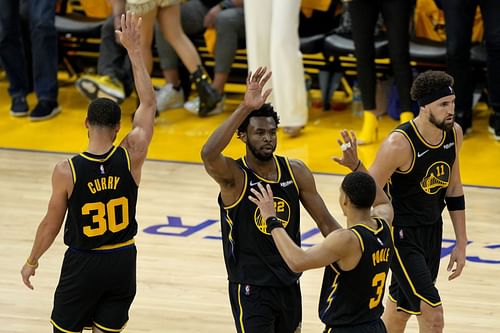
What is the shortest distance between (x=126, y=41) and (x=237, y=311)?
4.87 feet

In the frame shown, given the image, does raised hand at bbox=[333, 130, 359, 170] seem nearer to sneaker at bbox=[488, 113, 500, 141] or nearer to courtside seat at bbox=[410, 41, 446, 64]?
sneaker at bbox=[488, 113, 500, 141]

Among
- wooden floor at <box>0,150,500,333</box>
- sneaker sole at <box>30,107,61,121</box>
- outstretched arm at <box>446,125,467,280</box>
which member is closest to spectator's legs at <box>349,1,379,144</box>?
wooden floor at <box>0,150,500,333</box>

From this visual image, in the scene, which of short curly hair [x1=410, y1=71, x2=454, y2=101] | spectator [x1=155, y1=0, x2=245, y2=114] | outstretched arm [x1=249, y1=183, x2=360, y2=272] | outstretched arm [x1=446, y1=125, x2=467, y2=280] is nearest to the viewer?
outstretched arm [x1=249, y1=183, x2=360, y2=272]

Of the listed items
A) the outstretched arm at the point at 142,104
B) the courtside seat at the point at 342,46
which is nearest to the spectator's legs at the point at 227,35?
the courtside seat at the point at 342,46

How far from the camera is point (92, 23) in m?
11.2

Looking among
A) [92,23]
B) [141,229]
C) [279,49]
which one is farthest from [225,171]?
[92,23]

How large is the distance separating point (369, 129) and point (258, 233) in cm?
480

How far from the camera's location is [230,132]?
5.03 meters

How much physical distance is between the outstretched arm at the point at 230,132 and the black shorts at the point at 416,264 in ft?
3.75

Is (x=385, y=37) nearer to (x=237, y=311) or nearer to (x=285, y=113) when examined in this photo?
(x=285, y=113)

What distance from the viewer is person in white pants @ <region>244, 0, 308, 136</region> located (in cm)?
974

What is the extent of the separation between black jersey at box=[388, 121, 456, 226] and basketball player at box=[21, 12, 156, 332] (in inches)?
55.2

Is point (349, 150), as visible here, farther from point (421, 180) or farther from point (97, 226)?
point (97, 226)

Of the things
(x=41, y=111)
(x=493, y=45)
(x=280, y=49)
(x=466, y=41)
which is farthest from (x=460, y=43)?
(x=41, y=111)
